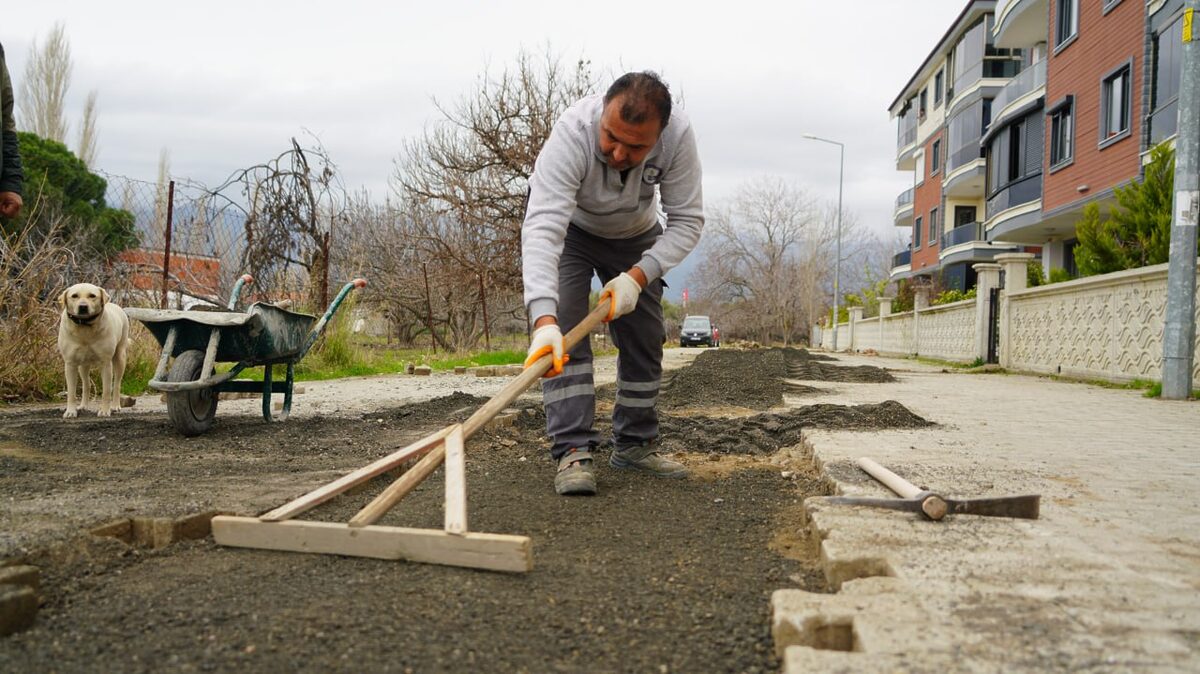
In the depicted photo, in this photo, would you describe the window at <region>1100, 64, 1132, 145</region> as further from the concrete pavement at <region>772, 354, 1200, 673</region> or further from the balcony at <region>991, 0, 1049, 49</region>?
the concrete pavement at <region>772, 354, 1200, 673</region>

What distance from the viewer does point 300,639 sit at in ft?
5.46

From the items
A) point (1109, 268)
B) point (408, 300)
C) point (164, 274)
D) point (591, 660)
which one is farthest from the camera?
point (408, 300)

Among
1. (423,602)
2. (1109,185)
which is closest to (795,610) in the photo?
(423,602)

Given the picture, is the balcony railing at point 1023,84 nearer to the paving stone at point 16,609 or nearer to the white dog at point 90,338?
the white dog at point 90,338

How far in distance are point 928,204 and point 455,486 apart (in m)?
35.7

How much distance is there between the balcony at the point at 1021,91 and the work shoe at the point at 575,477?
20511mm

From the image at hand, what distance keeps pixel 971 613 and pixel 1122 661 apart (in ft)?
0.90

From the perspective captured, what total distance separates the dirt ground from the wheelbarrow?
1.64 feet

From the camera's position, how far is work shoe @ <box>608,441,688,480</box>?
357 centimetres

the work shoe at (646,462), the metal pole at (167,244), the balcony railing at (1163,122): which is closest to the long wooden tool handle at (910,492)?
the work shoe at (646,462)

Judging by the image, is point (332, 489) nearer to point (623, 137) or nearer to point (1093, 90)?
point (623, 137)

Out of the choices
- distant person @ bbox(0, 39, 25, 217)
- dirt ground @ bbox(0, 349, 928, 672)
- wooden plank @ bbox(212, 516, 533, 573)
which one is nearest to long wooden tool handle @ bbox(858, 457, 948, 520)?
dirt ground @ bbox(0, 349, 928, 672)

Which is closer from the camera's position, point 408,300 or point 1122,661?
point 1122,661

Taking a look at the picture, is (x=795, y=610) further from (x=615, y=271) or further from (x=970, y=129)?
(x=970, y=129)
